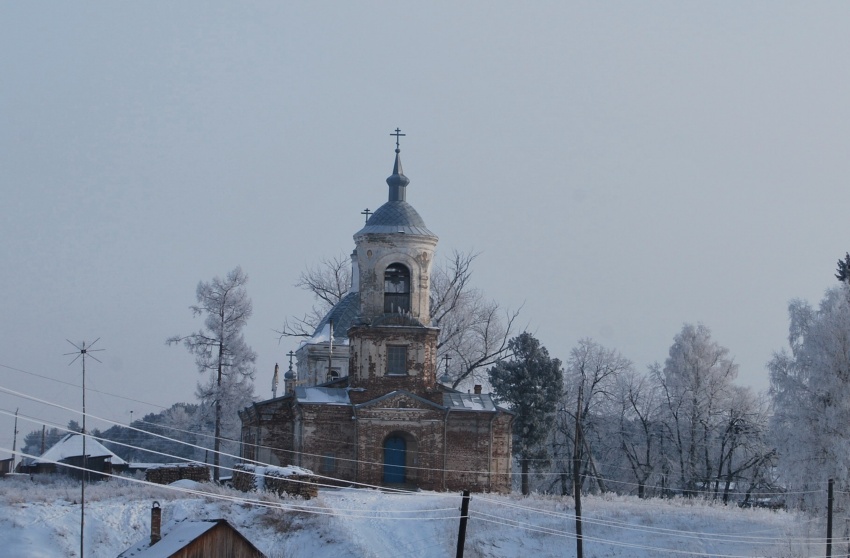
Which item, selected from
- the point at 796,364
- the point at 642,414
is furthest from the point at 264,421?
the point at 642,414

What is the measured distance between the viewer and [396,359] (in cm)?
4822

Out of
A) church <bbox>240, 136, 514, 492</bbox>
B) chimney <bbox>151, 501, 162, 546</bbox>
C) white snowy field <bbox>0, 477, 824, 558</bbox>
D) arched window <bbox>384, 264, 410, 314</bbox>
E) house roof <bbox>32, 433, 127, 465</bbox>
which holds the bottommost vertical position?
white snowy field <bbox>0, 477, 824, 558</bbox>

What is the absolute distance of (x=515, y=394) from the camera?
194 feet

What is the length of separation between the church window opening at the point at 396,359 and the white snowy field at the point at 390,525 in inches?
199

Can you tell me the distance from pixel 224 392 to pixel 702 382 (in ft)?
73.8

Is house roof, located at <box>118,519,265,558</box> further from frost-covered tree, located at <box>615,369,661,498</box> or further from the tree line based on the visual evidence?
frost-covered tree, located at <box>615,369,661,498</box>

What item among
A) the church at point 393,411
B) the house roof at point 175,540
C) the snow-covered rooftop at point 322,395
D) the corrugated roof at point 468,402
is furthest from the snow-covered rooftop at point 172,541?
the corrugated roof at point 468,402

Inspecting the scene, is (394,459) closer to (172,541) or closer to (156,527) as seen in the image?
(156,527)

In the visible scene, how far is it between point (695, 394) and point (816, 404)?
20.5 meters

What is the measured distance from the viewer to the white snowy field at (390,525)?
123 ft

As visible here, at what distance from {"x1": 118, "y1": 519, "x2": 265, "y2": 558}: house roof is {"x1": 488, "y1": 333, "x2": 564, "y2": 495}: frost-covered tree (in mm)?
29481

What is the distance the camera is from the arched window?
48.7 meters

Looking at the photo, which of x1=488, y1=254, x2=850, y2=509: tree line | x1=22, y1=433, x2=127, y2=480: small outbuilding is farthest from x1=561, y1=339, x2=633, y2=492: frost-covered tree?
x1=22, y1=433, x2=127, y2=480: small outbuilding

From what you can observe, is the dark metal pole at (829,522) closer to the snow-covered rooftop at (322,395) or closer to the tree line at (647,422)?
the tree line at (647,422)
